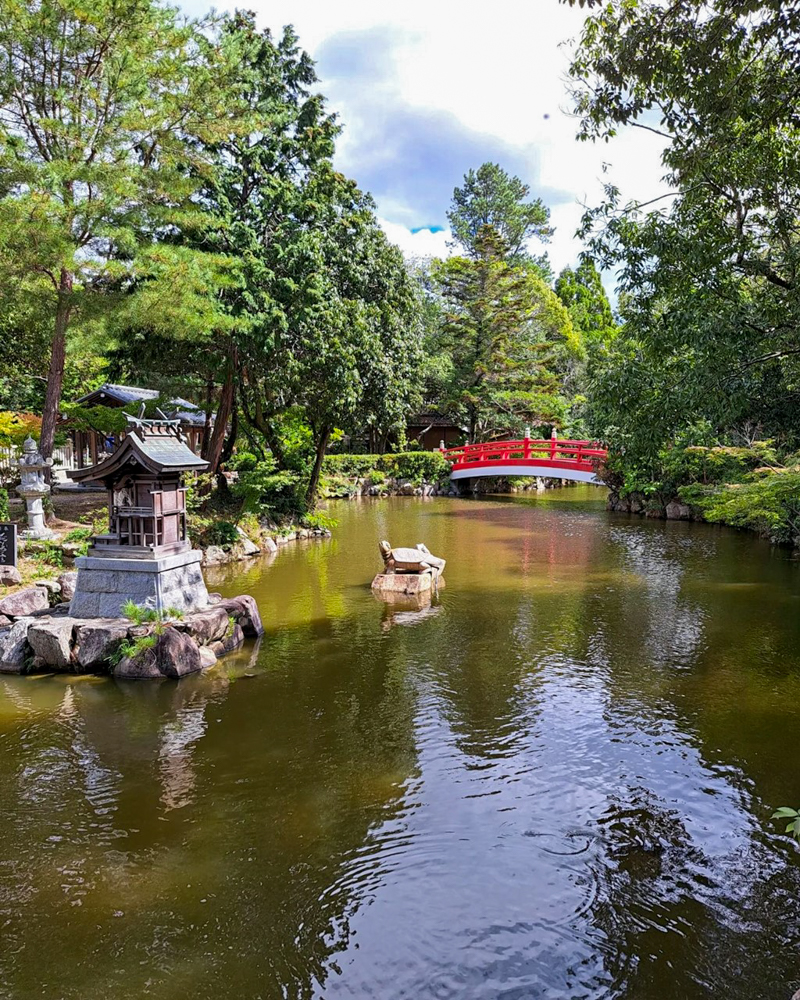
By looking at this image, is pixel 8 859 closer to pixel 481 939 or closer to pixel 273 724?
pixel 273 724

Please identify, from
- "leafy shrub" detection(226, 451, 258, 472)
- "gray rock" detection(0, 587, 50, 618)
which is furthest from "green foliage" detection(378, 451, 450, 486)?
"gray rock" detection(0, 587, 50, 618)

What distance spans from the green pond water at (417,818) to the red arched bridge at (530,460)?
1619cm

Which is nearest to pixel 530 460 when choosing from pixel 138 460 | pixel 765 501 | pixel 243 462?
pixel 243 462

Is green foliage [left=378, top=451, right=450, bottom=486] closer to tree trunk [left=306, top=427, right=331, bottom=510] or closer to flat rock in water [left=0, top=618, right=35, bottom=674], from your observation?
tree trunk [left=306, top=427, right=331, bottom=510]

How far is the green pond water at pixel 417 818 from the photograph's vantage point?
4.25m

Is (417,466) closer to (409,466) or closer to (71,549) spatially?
(409,466)

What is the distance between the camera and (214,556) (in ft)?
52.2

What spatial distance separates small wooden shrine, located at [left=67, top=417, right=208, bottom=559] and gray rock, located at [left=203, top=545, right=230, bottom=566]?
217 inches

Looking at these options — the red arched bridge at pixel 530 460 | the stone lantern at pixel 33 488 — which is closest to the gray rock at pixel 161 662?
the stone lantern at pixel 33 488

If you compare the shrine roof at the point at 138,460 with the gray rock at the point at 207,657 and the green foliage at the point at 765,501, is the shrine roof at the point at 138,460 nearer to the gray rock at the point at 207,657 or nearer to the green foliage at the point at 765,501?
the gray rock at the point at 207,657

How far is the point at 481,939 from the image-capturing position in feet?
14.6

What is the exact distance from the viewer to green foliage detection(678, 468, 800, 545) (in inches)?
491

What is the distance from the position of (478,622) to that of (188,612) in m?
4.66

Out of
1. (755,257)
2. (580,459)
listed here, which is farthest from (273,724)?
(580,459)
